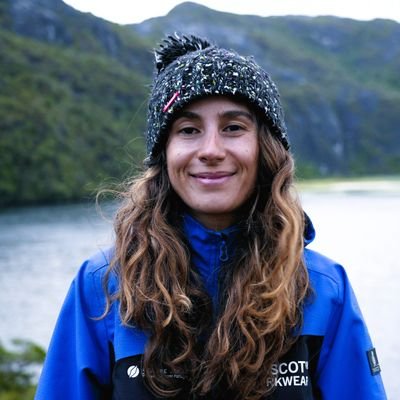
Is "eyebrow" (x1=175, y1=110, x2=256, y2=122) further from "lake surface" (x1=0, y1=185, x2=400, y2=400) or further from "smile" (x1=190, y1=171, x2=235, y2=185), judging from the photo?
"lake surface" (x1=0, y1=185, x2=400, y2=400)

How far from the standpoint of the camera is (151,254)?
1.98 meters

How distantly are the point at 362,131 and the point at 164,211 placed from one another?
133 meters

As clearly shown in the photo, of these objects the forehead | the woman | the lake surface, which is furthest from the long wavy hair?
the lake surface

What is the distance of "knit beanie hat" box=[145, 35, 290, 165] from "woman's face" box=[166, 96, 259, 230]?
0.04m

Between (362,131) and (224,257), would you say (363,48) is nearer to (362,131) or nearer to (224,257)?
(362,131)

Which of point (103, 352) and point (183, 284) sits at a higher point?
point (183, 284)

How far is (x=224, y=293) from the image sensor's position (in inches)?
75.2

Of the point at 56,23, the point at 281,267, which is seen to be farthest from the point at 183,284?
the point at 56,23

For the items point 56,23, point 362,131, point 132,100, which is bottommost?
point 362,131

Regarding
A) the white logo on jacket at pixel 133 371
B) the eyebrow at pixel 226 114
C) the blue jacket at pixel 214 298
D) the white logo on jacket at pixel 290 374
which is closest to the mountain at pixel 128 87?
the eyebrow at pixel 226 114

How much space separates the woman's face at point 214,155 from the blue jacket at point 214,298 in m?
0.11

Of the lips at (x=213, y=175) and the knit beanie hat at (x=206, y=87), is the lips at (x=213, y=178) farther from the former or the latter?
the knit beanie hat at (x=206, y=87)

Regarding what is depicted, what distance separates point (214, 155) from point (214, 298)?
0.42m

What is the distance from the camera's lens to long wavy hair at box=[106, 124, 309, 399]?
181cm
